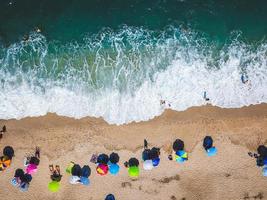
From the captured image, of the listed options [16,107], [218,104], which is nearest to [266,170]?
[218,104]

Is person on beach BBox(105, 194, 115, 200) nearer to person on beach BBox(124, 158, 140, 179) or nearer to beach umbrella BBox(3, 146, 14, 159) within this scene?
person on beach BBox(124, 158, 140, 179)

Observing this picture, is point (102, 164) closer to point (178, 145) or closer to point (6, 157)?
point (178, 145)

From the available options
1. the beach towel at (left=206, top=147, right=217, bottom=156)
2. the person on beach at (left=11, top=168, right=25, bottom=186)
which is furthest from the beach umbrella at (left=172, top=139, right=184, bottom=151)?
the person on beach at (left=11, top=168, right=25, bottom=186)

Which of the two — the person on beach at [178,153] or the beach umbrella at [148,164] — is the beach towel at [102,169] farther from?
the person on beach at [178,153]

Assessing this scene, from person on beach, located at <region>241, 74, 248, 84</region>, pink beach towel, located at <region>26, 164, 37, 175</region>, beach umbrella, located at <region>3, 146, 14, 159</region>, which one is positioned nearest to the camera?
pink beach towel, located at <region>26, 164, 37, 175</region>

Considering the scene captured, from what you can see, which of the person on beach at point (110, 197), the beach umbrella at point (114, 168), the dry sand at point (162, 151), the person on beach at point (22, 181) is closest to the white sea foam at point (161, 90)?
the dry sand at point (162, 151)

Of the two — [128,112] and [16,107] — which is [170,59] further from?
[16,107]
